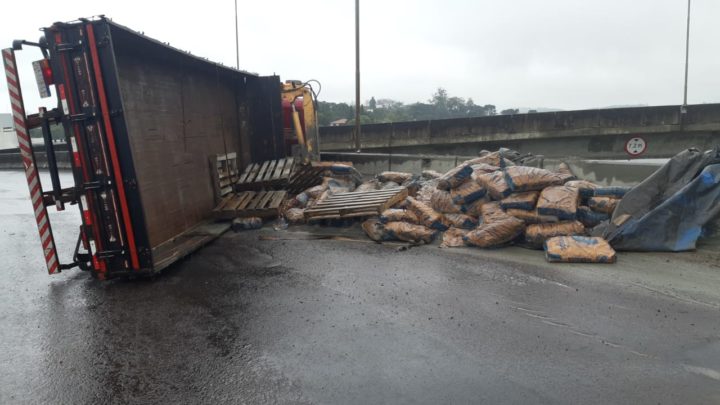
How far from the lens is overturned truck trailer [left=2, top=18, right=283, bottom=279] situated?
4668 millimetres

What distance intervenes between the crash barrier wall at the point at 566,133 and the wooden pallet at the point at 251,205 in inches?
414

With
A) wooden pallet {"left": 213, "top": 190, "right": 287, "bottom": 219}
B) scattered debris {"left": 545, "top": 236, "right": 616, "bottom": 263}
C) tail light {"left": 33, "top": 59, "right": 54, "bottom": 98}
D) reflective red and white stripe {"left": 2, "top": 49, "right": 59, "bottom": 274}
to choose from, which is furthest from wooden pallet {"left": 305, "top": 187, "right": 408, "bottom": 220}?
tail light {"left": 33, "top": 59, "right": 54, "bottom": 98}

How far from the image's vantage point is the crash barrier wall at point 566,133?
16078 millimetres

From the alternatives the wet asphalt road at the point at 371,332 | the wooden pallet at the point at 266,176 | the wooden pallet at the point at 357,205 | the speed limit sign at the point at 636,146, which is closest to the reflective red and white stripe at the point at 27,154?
the wet asphalt road at the point at 371,332

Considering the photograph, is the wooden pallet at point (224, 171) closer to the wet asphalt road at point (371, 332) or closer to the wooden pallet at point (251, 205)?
the wooden pallet at point (251, 205)

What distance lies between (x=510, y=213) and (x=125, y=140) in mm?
5227

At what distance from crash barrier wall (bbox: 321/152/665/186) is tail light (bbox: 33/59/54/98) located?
7.98m

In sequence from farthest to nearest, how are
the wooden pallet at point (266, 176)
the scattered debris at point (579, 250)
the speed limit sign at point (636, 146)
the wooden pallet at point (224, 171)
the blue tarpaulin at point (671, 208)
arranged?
the speed limit sign at point (636, 146) → the wooden pallet at point (266, 176) → the wooden pallet at point (224, 171) → the blue tarpaulin at point (671, 208) → the scattered debris at point (579, 250)

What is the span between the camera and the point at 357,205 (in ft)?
24.1

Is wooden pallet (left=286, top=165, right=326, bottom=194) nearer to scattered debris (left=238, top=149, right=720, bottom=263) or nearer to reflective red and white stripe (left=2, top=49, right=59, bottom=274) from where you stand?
scattered debris (left=238, top=149, right=720, bottom=263)

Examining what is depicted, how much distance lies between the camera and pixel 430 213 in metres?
6.79

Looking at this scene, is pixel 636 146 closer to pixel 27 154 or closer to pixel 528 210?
pixel 528 210

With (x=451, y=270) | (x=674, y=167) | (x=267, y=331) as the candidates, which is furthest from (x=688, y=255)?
(x=267, y=331)

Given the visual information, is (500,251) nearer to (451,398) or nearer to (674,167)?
(674,167)
